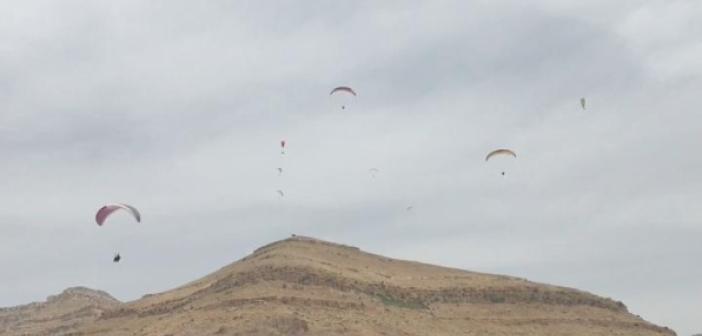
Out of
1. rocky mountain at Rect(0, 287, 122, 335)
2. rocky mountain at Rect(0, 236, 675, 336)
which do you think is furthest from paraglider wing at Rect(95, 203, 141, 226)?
rocky mountain at Rect(0, 287, 122, 335)

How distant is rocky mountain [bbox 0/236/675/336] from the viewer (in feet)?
174

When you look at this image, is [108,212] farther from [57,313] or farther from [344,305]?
[57,313]

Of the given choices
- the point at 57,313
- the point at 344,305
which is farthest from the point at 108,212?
the point at 57,313

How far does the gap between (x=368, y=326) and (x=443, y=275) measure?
24611 millimetres

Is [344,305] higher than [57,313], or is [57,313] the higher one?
[57,313]

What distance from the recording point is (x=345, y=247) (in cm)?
7856

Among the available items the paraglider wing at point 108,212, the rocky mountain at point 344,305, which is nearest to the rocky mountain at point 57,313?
the rocky mountain at point 344,305

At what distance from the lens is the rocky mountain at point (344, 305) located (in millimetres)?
53000

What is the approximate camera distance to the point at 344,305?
5772 cm

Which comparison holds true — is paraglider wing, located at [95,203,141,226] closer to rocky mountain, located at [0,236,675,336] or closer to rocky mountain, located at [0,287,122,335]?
rocky mountain, located at [0,236,675,336]

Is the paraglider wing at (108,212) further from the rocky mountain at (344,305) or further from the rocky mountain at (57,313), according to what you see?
the rocky mountain at (57,313)

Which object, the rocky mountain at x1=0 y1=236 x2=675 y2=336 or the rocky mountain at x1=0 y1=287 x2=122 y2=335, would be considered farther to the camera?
the rocky mountain at x1=0 y1=287 x2=122 y2=335

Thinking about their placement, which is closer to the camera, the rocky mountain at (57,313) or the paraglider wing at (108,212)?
the paraglider wing at (108,212)

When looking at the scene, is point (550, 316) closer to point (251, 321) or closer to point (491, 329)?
point (491, 329)
